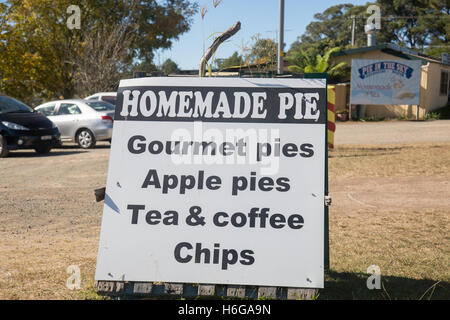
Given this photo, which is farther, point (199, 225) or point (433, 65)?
point (433, 65)

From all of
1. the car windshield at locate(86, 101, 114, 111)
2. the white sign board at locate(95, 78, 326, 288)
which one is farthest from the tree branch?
the car windshield at locate(86, 101, 114, 111)

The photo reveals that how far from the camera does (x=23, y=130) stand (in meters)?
13.5

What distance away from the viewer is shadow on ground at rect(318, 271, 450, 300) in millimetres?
3881

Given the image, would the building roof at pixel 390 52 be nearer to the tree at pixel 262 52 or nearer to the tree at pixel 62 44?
the tree at pixel 62 44

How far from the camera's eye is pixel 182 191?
3525 millimetres

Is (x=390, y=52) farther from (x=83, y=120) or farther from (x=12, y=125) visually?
(x=12, y=125)

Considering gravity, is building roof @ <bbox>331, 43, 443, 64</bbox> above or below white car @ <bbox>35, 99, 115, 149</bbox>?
above

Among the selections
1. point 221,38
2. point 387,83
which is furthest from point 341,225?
point 387,83

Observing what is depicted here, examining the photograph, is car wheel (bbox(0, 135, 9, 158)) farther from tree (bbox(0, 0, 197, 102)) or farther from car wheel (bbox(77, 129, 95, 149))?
tree (bbox(0, 0, 197, 102))

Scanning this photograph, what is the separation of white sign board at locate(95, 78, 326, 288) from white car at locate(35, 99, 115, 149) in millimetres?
12081

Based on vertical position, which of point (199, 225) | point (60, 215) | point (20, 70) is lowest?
point (60, 215)
